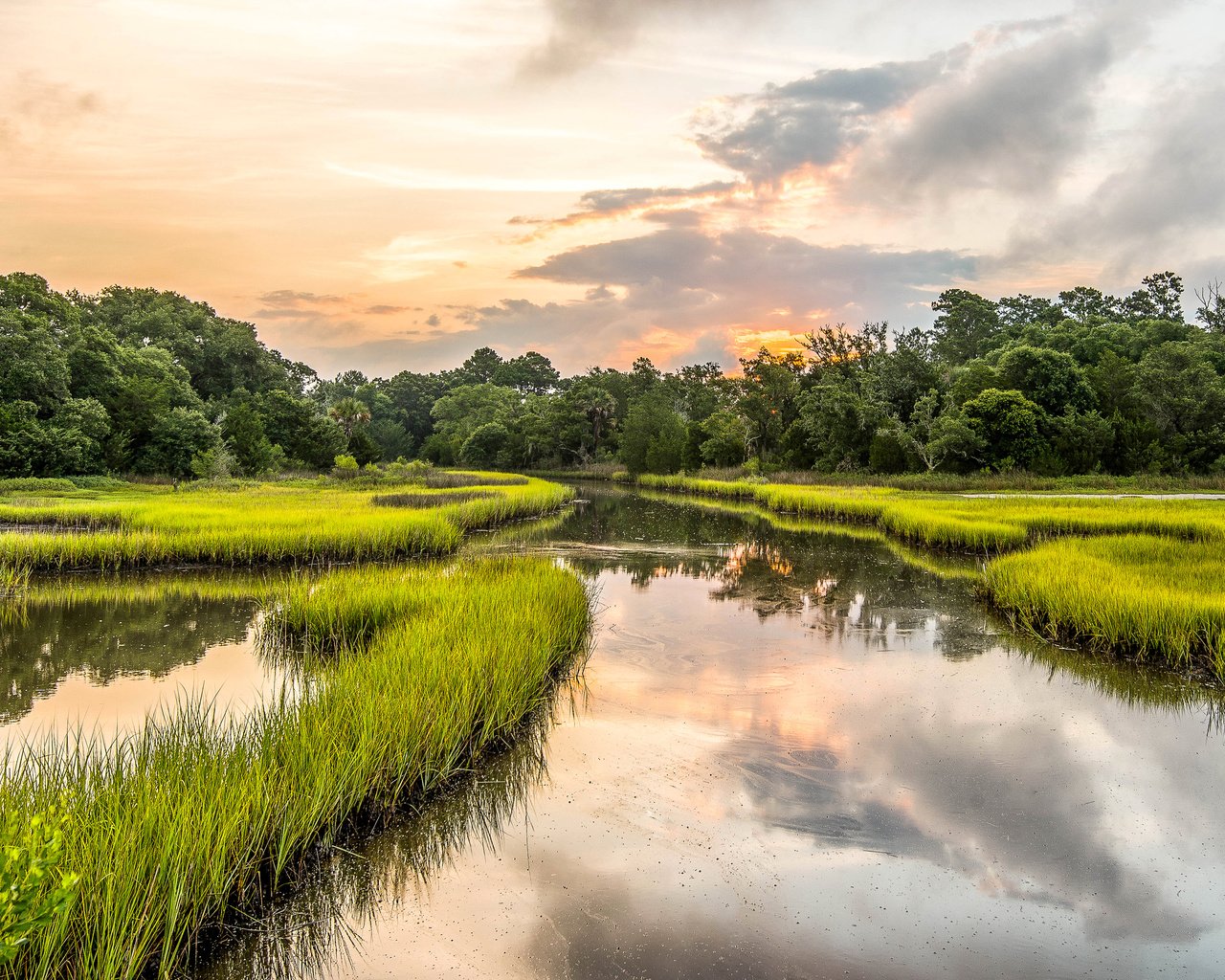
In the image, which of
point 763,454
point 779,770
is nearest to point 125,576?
point 779,770

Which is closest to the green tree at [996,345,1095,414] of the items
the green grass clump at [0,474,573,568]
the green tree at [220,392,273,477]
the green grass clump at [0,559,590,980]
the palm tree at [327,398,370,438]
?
the green grass clump at [0,474,573,568]

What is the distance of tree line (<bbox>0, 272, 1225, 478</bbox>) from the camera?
106 feet

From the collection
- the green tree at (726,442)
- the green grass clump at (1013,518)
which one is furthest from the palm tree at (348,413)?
the green grass clump at (1013,518)

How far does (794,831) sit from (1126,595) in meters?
6.74

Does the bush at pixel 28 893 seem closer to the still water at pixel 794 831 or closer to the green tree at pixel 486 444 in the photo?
the still water at pixel 794 831

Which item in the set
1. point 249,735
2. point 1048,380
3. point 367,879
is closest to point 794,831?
point 367,879

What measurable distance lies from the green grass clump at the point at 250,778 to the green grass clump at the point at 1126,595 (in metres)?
6.54

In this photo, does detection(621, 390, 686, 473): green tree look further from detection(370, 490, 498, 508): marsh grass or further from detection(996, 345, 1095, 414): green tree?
detection(370, 490, 498, 508): marsh grass

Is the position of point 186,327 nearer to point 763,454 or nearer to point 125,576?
point 763,454

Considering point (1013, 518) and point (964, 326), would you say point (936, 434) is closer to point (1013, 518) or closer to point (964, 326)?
point (1013, 518)

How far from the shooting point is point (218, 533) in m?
14.0

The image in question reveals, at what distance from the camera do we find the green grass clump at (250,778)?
9.38 feet

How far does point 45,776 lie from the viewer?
373cm

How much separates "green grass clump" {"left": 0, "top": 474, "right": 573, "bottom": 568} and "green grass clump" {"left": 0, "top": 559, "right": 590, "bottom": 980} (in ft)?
23.5
